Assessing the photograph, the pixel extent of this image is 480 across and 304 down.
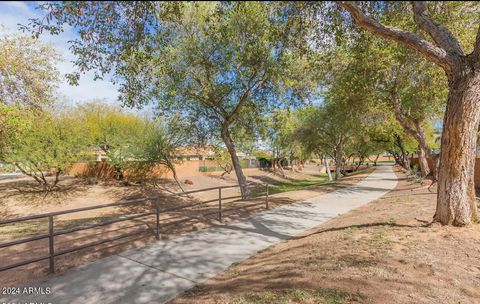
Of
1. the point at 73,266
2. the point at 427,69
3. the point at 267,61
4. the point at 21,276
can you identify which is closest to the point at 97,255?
the point at 73,266

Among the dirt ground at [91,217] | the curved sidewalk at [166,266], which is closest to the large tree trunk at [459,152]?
the curved sidewalk at [166,266]

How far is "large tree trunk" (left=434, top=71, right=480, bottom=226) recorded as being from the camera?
522 centimetres

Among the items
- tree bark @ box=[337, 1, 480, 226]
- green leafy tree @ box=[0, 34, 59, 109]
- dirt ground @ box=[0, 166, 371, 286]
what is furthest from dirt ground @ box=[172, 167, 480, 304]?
green leafy tree @ box=[0, 34, 59, 109]

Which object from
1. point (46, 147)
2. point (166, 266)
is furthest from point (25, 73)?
point (166, 266)

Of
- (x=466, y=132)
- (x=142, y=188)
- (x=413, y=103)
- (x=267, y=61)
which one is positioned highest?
(x=267, y=61)

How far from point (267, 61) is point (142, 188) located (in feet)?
56.1

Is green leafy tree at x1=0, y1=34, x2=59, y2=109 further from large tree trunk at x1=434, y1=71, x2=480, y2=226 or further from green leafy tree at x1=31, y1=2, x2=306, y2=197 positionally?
large tree trunk at x1=434, y1=71, x2=480, y2=226

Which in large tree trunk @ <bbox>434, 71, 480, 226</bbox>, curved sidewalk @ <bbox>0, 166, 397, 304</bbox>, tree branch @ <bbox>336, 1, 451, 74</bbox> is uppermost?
tree branch @ <bbox>336, 1, 451, 74</bbox>

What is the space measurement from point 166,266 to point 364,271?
3278mm

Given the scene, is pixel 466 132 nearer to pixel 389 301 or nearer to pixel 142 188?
pixel 389 301

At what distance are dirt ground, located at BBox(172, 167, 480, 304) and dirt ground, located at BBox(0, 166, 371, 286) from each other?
8.90 feet

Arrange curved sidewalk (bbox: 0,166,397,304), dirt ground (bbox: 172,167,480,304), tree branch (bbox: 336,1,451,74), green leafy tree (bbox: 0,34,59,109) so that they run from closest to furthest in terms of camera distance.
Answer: dirt ground (bbox: 172,167,480,304) < curved sidewalk (bbox: 0,166,397,304) < tree branch (bbox: 336,1,451,74) < green leafy tree (bbox: 0,34,59,109)

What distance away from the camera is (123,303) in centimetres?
369

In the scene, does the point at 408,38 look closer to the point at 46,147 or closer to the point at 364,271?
the point at 364,271
